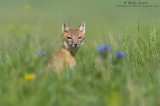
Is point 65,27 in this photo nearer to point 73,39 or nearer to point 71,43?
point 73,39

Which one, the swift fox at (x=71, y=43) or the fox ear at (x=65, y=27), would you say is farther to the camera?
the fox ear at (x=65, y=27)

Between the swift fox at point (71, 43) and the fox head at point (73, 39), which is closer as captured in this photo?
the swift fox at point (71, 43)

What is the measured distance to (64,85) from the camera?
4695mm

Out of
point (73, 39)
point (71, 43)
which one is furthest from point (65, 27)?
point (71, 43)

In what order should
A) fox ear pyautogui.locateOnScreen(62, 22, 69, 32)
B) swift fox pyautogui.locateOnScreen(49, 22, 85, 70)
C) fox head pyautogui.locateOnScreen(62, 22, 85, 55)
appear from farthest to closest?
1. fox ear pyautogui.locateOnScreen(62, 22, 69, 32)
2. fox head pyautogui.locateOnScreen(62, 22, 85, 55)
3. swift fox pyautogui.locateOnScreen(49, 22, 85, 70)

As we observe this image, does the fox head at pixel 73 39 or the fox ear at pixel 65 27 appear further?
the fox ear at pixel 65 27

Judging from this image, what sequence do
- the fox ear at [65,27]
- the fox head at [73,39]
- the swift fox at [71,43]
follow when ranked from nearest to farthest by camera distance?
1. the swift fox at [71,43]
2. the fox head at [73,39]
3. the fox ear at [65,27]

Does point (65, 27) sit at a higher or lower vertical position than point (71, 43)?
higher

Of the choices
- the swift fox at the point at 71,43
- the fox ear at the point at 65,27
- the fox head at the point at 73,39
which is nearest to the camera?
the swift fox at the point at 71,43

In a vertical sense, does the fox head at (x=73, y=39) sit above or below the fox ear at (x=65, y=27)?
below

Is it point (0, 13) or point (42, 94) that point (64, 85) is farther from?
point (0, 13)

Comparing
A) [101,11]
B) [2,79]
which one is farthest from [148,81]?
[101,11]

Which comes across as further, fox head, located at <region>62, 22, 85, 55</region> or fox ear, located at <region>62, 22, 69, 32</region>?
fox ear, located at <region>62, 22, 69, 32</region>

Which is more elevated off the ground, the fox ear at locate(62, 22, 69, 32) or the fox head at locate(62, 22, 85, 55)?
the fox ear at locate(62, 22, 69, 32)
